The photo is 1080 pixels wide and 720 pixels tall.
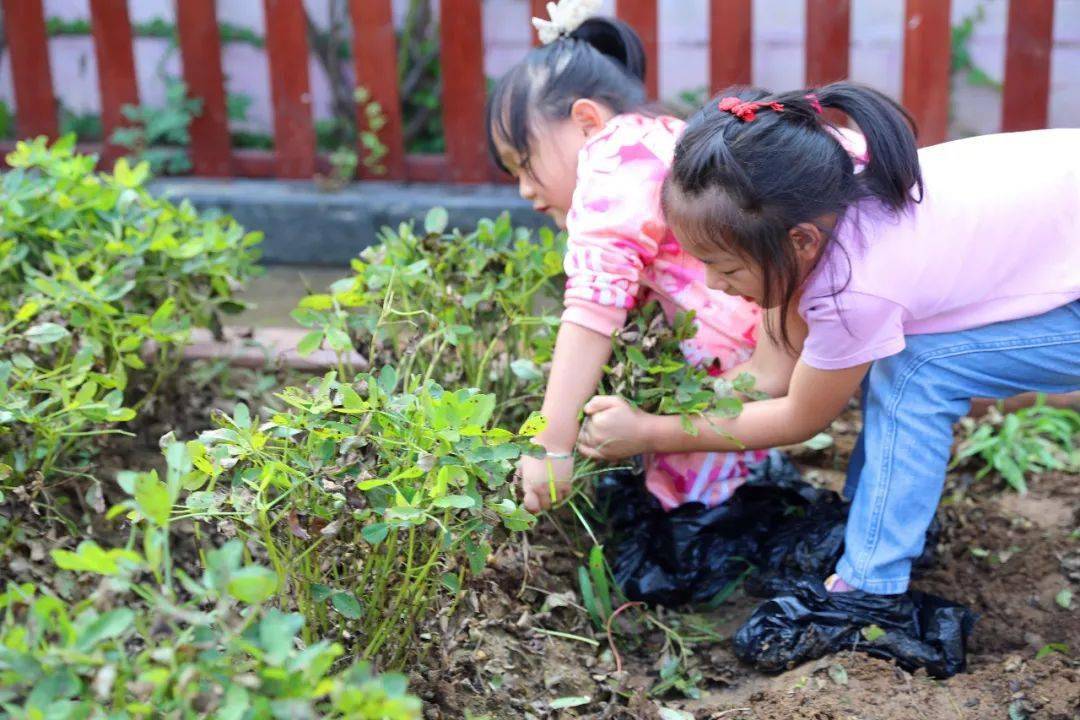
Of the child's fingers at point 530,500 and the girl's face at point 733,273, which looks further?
the child's fingers at point 530,500

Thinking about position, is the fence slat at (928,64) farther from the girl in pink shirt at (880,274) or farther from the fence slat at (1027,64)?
the girl in pink shirt at (880,274)

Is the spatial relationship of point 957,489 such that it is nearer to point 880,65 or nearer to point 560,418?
point 560,418

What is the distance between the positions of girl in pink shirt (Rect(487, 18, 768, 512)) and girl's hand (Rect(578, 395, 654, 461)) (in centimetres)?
3

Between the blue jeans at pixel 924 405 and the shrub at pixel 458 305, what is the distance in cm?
65

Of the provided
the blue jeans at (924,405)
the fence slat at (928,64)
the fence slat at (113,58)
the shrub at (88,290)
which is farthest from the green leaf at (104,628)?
the fence slat at (113,58)

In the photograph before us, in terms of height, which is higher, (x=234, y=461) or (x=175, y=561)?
(x=234, y=461)

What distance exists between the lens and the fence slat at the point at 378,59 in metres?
4.59

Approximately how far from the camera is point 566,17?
2.78 m

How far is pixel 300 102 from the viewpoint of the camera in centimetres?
479

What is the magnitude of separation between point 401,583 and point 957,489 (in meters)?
1.57

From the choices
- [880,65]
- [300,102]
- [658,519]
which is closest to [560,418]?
[658,519]

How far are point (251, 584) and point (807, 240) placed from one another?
1.16m

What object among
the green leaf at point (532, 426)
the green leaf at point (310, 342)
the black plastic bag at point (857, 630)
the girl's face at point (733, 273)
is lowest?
the black plastic bag at point (857, 630)

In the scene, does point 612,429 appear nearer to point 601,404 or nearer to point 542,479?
point 601,404
